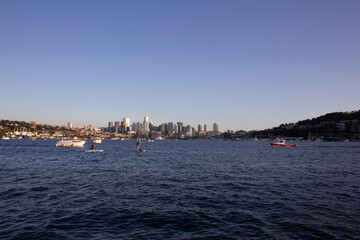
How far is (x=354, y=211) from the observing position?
18734mm

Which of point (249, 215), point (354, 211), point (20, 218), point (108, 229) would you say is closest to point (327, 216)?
point (354, 211)

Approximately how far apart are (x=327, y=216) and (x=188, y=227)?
10.7 m

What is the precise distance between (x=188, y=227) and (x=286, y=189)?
16085 millimetres

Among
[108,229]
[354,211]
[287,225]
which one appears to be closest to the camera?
[108,229]

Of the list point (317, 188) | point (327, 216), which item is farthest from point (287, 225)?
point (317, 188)

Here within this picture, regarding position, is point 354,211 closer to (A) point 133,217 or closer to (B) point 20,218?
(A) point 133,217

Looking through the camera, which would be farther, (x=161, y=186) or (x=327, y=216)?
(x=161, y=186)

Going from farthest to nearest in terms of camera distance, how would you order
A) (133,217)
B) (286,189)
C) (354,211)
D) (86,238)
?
(286,189) → (354,211) → (133,217) → (86,238)

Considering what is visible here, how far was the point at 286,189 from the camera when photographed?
26.3 m

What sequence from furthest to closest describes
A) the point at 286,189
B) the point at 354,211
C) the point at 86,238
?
the point at 286,189 → the point at 354,211 → the point at 86,238

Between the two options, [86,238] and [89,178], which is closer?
[86,238]

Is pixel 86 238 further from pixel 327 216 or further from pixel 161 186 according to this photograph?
pixel 327 216

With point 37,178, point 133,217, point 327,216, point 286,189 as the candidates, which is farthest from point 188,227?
point 37,178

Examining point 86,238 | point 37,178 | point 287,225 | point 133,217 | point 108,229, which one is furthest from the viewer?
point 37,178
